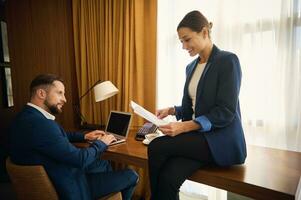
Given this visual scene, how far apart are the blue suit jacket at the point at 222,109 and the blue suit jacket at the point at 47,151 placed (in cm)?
72

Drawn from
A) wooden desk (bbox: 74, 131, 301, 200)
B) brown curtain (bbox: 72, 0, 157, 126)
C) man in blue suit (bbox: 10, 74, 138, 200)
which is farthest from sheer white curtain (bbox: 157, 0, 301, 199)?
man in blue suit (bbox: 10, 74, 138, 200)

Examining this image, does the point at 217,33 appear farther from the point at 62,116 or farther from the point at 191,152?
the point at 62,116

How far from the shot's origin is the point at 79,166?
1.33 meters

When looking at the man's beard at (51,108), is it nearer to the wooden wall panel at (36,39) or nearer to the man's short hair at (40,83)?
the man's short hair at (40,83)

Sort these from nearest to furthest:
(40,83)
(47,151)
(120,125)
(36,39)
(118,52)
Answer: (47,151) → (40,83) → (120,125) → (118,52) → (36,39)

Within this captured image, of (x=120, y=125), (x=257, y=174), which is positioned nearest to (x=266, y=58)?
(x=257, y=174)

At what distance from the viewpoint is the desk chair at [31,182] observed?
1195mm

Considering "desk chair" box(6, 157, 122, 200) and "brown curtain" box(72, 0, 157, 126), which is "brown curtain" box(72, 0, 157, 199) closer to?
"brown curtain" box(72, 0, 157, 126)

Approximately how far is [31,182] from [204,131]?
0.92 m

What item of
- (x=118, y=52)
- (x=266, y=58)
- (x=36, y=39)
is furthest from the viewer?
(x=36, y=39)

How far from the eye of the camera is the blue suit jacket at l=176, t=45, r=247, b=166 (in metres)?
1.11

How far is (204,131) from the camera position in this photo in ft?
3.68

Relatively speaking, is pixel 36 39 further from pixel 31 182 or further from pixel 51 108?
pixel 31 182

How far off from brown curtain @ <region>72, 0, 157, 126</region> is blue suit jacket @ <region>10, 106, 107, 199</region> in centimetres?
92
